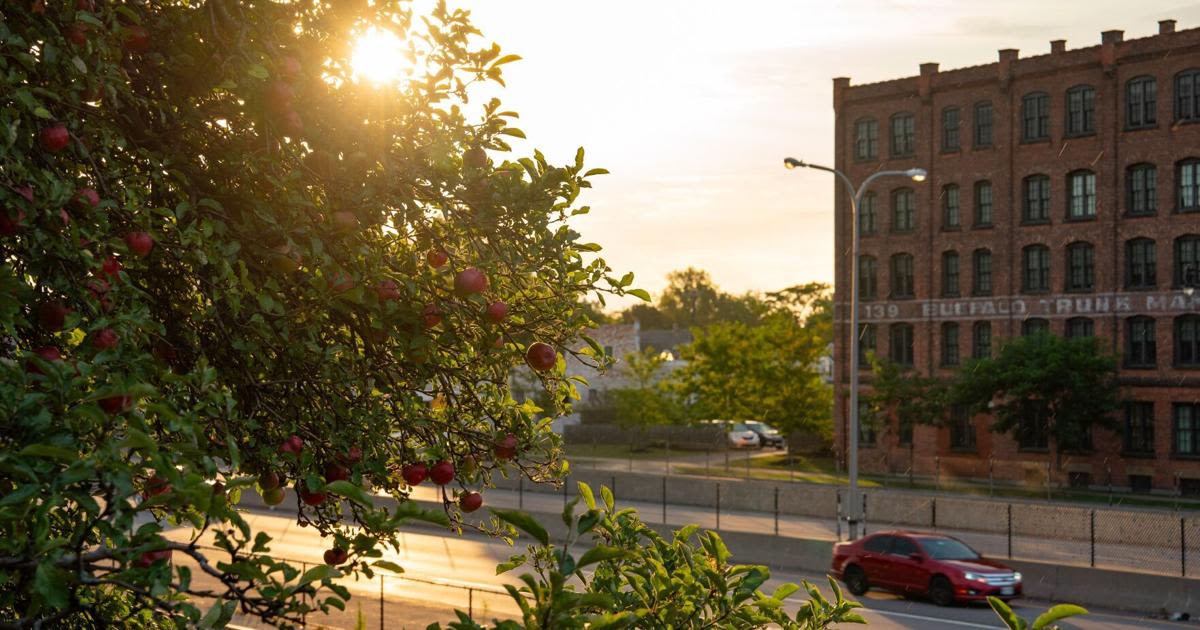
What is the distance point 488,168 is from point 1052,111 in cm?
5557

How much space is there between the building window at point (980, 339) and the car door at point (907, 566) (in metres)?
34.3

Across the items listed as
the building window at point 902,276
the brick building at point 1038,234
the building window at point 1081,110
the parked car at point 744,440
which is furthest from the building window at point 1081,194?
the parked car at point 744,440

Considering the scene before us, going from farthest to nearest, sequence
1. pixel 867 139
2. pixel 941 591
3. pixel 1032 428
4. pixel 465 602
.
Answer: pixel 867 139 → pixel 1032 428 → pixel 941 591 → pixel 465 602

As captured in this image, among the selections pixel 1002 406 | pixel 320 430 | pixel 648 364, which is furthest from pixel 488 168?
pixel 648 364

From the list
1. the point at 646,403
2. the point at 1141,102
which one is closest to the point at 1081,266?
the point at 1141,102

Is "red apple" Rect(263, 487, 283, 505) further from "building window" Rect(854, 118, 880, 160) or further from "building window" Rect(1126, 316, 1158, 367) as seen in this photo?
"building window" Rect(854, 118, 880, 160)

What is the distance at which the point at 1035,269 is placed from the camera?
5903cm

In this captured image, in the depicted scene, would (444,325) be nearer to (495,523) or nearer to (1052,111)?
(495,523)

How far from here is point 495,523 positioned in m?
8.00

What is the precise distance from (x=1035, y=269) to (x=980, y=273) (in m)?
2.77

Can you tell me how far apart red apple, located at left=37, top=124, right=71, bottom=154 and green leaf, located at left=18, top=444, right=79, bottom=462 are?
2.13 meters

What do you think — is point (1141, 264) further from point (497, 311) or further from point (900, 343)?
point (497, 311)

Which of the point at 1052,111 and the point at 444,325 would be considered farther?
the point at 1052,111

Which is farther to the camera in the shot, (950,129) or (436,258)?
(950,129)
